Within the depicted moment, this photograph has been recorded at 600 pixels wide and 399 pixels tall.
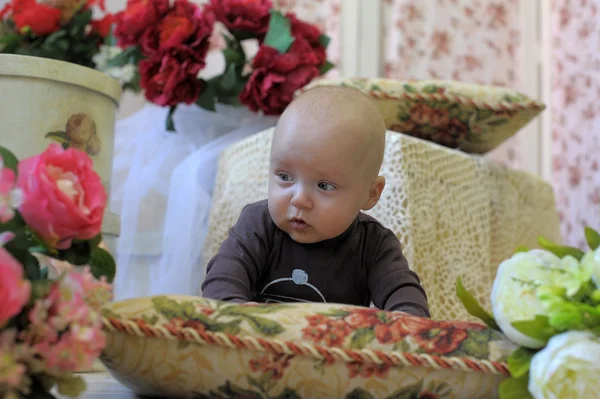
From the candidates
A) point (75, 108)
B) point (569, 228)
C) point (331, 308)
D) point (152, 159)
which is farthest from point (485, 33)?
point (331, 308)

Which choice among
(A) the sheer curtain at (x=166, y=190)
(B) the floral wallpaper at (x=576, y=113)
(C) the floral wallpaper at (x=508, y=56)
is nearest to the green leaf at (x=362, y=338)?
(A) the sheer curtain at (x=166, y=190)

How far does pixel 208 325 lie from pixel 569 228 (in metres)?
2.37

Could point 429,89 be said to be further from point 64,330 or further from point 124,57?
point 64,330

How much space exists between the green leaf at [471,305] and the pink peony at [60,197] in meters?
0.34

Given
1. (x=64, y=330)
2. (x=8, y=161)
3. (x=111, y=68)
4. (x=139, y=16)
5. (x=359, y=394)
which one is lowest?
(x=359, y=394)

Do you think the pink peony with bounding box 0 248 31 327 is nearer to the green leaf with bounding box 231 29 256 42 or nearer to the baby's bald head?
the baby's bald head

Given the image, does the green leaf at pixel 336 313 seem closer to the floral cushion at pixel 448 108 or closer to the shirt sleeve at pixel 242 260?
the shirt sleeve at pixel 242 260

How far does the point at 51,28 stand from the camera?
148cm

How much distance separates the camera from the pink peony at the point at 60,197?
0.53 m

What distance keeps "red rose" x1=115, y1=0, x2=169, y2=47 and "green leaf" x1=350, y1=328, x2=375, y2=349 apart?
108cm

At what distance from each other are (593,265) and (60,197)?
1.39ft

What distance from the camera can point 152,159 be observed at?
1555 millimetres

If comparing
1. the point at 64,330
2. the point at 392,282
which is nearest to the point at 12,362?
the point at 64,330

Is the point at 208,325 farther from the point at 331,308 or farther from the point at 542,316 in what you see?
the point at 542,316
